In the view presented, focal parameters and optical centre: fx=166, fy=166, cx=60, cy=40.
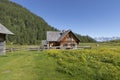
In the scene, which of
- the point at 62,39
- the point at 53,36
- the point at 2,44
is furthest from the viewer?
the point at 53,36

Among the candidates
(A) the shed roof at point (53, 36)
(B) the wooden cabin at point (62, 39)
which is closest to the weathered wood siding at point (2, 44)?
(B) the wooden cabin at point (62, 39)

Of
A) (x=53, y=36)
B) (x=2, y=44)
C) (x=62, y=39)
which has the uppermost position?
(x=53, y=36)

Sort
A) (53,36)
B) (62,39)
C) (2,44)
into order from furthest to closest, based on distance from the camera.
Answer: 1. (53,36)
2. (62,39)
3. (2,44)

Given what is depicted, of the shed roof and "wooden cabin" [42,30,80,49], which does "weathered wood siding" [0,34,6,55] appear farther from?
the shed roof

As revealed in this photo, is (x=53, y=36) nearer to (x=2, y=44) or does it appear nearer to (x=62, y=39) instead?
(x=62, y=39)

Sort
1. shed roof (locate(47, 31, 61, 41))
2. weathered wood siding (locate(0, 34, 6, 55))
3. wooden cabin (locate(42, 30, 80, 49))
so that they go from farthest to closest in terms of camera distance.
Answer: shed roof (locate(47, 31, 61, 41)) < wooden cabin (locate(42, 30, 80, 49)) < weathered wood siding (locate(0, 34, 6, 55))

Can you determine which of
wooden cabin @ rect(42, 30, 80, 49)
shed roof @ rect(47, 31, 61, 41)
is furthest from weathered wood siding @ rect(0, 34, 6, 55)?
shed roof @ rect(47, 31, 61, 41)

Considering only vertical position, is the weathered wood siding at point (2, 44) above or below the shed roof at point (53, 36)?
below

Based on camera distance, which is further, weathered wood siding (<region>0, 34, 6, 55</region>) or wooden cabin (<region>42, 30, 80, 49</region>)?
wooden cabin (<region>42, 30, 80, 49</region>)

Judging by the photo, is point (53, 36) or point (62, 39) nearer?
point (62, 39)

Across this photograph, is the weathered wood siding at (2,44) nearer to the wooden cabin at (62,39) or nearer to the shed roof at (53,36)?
the wooden cabin at (62,39)

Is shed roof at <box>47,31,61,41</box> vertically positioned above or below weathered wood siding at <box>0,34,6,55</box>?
above

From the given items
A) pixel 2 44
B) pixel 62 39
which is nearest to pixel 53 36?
pixel 62 39

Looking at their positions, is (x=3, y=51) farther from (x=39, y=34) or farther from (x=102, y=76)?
(x=39, y=34)
